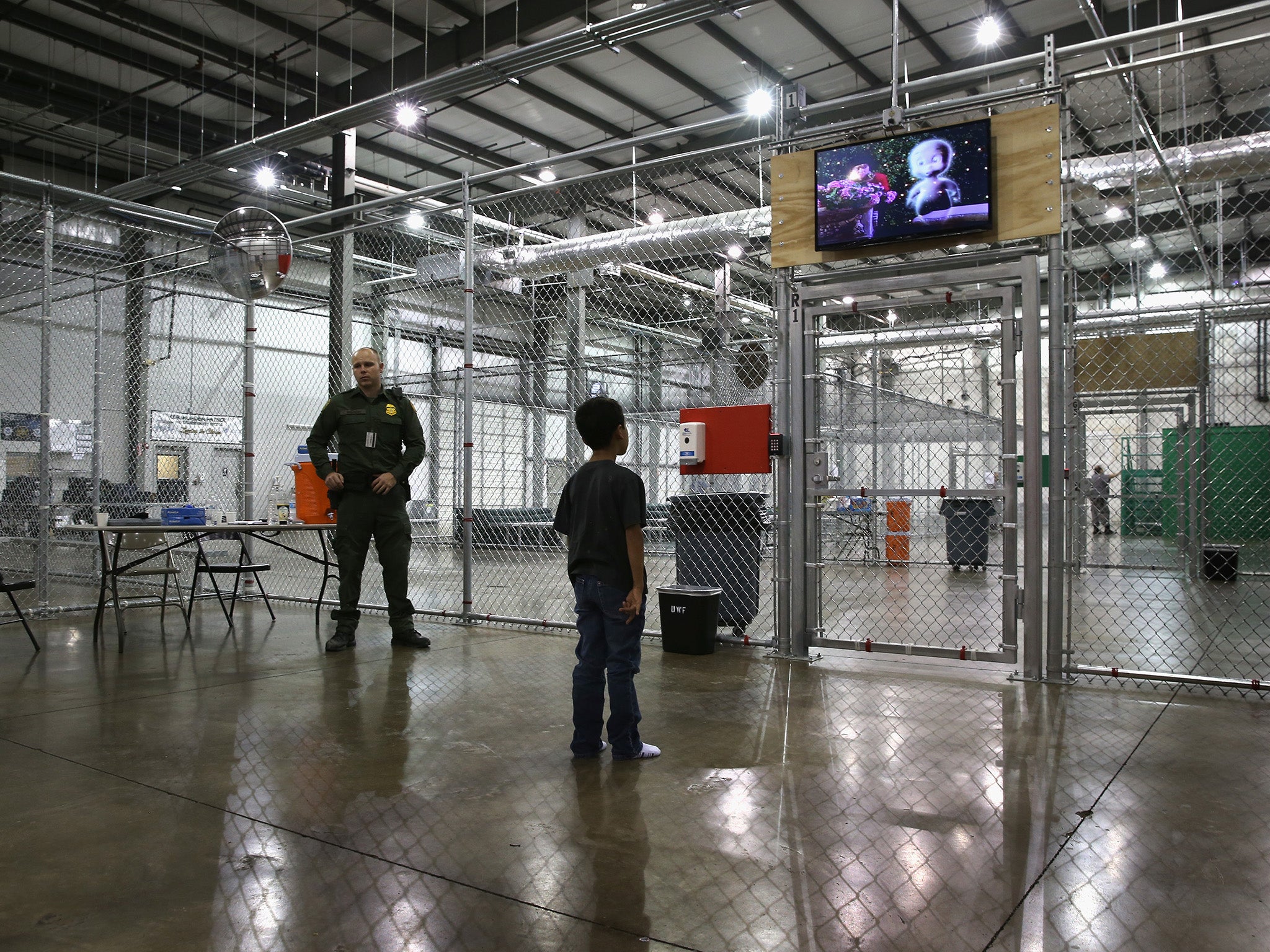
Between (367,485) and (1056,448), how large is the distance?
4127mm

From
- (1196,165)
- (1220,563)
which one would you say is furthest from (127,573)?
(1220,563)

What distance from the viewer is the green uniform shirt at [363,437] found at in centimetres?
555

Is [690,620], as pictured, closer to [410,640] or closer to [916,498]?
[410,640]

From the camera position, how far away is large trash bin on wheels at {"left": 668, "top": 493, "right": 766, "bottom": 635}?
5688 mm

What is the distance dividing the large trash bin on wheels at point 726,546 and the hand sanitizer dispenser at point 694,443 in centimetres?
52

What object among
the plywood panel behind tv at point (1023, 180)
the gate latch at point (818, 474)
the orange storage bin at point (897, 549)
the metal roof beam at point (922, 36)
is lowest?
the orange storage bin at point (897, 549)

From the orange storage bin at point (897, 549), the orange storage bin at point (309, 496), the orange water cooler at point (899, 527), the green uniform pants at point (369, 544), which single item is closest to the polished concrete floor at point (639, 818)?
the green uniform pants at point (369, 544)

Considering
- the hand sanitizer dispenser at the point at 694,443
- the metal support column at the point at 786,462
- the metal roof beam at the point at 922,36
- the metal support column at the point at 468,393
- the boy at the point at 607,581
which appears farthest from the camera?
the metal roof beam at the point at 922,36

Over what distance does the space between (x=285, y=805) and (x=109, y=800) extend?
602mm

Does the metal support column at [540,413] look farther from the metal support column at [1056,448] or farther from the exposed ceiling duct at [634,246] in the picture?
the metal support column at [1056,448]

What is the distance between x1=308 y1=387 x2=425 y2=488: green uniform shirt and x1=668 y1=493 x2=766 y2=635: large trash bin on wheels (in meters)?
1.90

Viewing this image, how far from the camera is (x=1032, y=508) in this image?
4488mm

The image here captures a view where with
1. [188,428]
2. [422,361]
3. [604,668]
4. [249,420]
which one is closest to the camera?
[604,668]

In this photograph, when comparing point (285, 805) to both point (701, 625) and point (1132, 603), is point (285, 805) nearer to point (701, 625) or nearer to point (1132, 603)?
point (701, 625)
